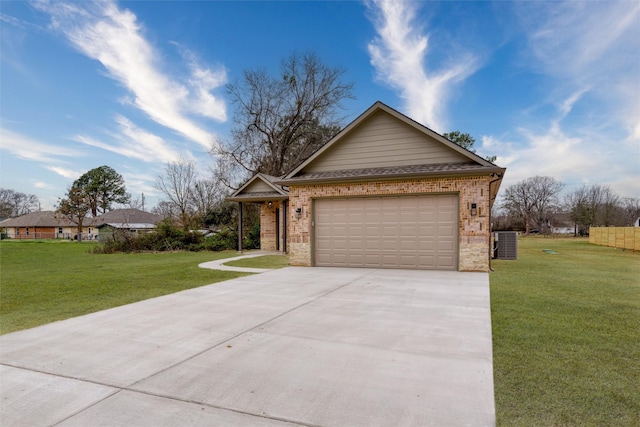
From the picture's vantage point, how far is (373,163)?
1140cm

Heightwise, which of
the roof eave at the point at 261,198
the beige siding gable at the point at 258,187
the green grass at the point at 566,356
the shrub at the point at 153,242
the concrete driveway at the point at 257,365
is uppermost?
the beige siding gable at the point at 258,187

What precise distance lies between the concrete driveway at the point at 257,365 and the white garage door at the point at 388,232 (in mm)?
4056

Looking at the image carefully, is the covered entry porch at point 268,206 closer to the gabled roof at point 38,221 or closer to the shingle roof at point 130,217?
the shingle roof at point 130,217

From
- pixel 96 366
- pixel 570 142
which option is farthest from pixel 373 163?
pixel 570 142

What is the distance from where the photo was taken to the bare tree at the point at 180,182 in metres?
32.7

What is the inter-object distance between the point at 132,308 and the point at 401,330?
473cm

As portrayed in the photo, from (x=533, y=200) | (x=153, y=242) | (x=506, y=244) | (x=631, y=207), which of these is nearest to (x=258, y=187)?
(x=153, y=242)

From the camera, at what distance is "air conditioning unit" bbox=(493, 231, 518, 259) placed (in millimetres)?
12953

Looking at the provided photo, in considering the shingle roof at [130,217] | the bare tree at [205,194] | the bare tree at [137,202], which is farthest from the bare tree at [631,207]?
the bare tree at [137,202]

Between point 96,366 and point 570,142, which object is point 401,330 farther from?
point 570,142

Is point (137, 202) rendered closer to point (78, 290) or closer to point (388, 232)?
point (78, 290)

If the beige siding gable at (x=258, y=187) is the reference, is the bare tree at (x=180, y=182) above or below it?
above

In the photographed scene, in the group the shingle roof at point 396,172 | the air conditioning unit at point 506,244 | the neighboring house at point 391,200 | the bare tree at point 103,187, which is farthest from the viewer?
the bare tree at point 103,187

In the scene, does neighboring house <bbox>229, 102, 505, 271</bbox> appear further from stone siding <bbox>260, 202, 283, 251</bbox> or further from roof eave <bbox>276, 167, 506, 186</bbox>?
stone siding <bbox>260, 202, 283, 251</bbox>
